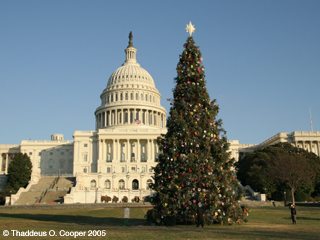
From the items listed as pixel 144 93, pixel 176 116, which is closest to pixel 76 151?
pixel 144 93

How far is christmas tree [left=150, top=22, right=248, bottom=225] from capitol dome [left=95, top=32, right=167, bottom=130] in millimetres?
93689

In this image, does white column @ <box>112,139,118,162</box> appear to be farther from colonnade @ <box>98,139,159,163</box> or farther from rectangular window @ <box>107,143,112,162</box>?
rectangular window @ <box>107,143,112,162</box>

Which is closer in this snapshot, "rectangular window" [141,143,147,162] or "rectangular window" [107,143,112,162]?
"rectangular window" [141,143,147,162]

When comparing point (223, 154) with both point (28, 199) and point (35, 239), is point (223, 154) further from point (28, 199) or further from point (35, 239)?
point (28, 199)

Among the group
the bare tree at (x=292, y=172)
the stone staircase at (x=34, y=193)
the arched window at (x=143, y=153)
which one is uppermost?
the arched window at (x=143, y=153)

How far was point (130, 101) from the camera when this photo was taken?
4909 inches

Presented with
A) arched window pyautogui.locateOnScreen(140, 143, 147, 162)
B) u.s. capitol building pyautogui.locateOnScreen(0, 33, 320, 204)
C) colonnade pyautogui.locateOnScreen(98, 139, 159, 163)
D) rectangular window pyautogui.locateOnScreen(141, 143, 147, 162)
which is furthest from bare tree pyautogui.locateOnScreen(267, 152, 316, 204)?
arched window pyautogui.locateOnScreen(140, 143, 147, 162)

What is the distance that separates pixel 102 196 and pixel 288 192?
33.1 m

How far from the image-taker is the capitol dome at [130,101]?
124m

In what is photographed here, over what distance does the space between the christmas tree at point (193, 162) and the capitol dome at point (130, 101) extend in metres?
93.7

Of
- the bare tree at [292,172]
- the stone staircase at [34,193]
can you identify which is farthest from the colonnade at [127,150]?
the bare tree at [292,172]

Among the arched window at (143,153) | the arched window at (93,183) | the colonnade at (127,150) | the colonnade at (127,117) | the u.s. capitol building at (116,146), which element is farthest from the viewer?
the colonnade at (127,117)

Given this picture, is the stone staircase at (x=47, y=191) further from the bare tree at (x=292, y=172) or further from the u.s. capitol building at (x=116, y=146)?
the bare tree at (x=292, y=172)

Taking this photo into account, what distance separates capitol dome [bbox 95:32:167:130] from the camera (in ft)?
405
